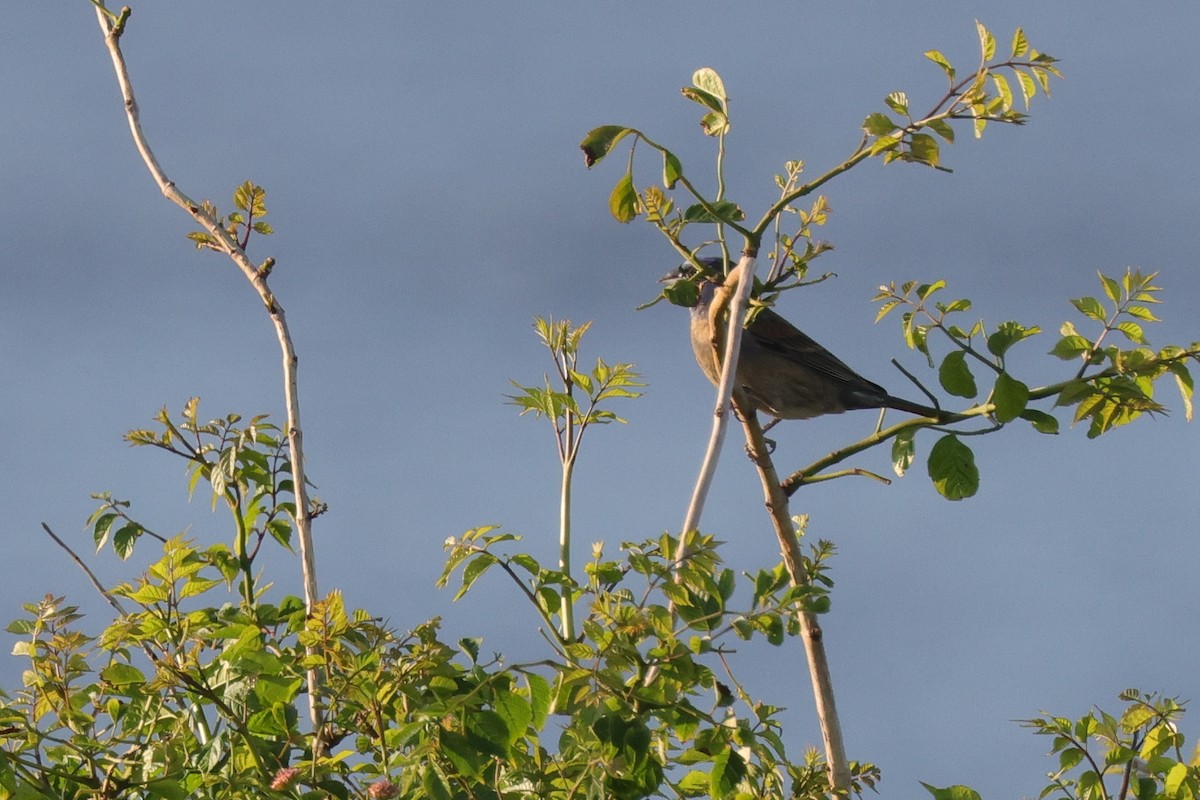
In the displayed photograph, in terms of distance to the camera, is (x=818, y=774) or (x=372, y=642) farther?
(x=818, y=774)

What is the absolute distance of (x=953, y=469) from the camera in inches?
148

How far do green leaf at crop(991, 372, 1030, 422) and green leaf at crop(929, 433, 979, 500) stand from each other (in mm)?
180

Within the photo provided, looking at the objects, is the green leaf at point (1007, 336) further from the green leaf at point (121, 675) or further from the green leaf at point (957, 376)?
the green leaf at point (121, 675)

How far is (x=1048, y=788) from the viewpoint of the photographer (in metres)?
3.85

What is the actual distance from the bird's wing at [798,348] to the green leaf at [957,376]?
4.22 metres

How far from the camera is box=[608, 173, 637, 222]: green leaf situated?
3504 mm

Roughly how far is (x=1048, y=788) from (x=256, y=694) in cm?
223

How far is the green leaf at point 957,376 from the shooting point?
3.74m

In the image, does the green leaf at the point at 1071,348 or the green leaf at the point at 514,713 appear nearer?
the green leaf at the point at 514,713

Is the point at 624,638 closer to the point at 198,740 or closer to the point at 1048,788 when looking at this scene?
the point at 198,740

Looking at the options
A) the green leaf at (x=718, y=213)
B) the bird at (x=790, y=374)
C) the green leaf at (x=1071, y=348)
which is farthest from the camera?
the bird at (x=790, y=374)

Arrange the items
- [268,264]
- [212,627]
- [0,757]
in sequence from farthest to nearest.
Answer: [268,264]
[212,627]
[0,757]

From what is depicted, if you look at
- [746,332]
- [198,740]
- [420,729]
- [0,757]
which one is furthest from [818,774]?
[746,332]

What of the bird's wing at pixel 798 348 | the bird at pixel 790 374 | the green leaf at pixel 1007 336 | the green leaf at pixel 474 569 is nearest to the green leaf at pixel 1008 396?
the green leaf at pixel 1007 336
